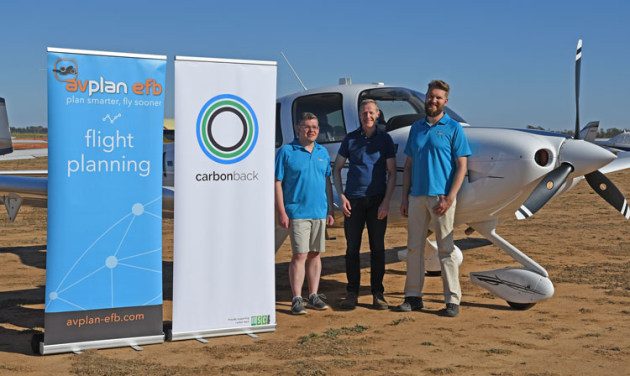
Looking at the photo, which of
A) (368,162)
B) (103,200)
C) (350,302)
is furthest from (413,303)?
(103,200)

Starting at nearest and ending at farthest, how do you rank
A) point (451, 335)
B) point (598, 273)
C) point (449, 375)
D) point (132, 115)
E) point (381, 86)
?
point (449, 375), point (132, 115), point (451, 335), point (381, 86), point (598, 273)

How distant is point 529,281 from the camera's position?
6215mm

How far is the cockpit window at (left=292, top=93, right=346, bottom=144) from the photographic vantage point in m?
7.46

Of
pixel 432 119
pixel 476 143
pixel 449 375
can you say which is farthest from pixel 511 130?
pixel 449 375

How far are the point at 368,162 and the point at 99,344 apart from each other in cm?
297

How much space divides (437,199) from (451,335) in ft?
4.33

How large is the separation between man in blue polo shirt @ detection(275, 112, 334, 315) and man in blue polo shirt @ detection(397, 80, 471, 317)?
89cm

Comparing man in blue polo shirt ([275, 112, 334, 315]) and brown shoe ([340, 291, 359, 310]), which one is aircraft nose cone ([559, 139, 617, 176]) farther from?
brown shoe ([340, 291, 359, 310])

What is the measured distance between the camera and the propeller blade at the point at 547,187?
583 centimetres

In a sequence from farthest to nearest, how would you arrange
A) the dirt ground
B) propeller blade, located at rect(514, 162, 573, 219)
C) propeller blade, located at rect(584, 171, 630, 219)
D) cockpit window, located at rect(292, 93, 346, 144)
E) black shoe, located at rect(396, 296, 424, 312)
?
1. cockpit window, located at rect(292, 93, 346, 144)
2. propeller blade, located at rect(584, 171, 630, 219)
3. black shoe, located at rect(396, 296, 424, 312)
4. propeller blade, located at rect(514, 162, 573, 219)
5. the dirt ground

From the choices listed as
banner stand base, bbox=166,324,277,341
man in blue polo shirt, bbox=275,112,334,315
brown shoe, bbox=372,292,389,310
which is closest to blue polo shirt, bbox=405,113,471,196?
man in blue polo shirt, bbox=275,112,334,315

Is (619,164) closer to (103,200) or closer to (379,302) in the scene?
(379,302)

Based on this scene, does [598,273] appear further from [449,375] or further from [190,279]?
[190,279]

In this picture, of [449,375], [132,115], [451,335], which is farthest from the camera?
[451,335]
